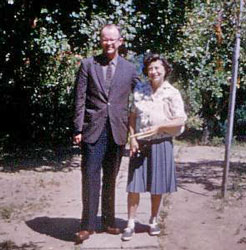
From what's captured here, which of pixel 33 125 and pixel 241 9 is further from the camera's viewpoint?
pixel 33 125

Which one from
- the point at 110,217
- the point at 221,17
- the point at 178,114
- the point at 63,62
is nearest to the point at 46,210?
the point at 110,217

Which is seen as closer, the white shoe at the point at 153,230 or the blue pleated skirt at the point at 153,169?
the blue pleated skirt at the point at 153,169

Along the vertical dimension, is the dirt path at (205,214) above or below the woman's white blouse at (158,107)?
below

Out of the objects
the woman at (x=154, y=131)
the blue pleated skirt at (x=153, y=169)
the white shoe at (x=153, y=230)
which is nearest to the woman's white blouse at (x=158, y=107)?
the woman at (x=154, y=131)

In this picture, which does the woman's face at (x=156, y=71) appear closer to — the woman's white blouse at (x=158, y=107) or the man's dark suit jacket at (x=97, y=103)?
the woman's white blouse at (x=158, y=107)

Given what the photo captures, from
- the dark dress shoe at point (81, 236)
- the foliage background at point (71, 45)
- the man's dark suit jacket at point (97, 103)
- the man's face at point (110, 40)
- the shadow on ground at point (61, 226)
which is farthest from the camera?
the foliage background at point (71, 45)

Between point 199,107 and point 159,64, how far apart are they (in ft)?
48.3

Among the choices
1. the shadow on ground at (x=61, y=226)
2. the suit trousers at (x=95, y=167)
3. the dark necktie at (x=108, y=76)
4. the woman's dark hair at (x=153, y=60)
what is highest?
the woman's dark hair at (x=153, y=60)

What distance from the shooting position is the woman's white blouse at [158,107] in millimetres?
4359

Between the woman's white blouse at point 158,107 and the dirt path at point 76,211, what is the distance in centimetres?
120

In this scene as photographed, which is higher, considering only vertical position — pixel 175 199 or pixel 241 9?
pixel 241 9

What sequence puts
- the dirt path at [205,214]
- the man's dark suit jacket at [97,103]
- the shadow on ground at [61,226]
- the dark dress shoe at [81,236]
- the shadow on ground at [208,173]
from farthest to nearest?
the shadow on ground at [208,173] → the shadow on ground at [61,226] → the dirt path at [205,214] → the dark dress shoe at [81,236] → the man's dark suit jacket at [97,103]

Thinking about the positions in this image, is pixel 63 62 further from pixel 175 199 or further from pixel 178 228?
pixel 178 228

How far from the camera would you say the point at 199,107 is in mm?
18844
